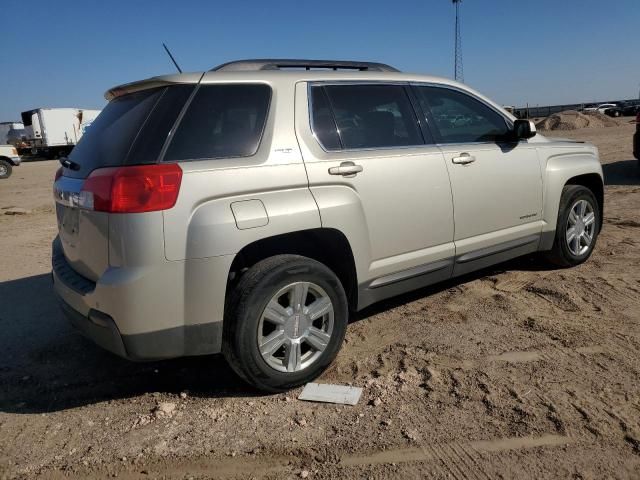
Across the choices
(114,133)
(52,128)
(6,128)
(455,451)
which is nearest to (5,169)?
(52,128)

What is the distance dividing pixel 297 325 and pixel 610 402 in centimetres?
179

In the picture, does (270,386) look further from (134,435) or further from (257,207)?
(257,207)

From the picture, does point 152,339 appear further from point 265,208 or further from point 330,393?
point 330,393

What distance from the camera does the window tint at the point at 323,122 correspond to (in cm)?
343

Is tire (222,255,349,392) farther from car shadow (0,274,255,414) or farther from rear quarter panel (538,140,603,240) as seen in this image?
rear quarter panel (538,140,603,240)

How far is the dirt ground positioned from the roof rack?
6.44ft

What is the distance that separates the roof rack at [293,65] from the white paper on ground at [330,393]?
2.02 m

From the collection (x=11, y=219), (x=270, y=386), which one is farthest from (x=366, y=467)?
(x=11, y=219)

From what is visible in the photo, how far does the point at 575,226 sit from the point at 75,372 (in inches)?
180

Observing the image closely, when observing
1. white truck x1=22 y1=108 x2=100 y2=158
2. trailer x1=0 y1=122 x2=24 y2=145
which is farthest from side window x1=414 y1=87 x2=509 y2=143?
trailer x1=0 y1=122 x2=24 y2=145

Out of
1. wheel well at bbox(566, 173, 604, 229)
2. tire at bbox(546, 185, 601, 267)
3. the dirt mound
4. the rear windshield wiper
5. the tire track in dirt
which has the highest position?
the rear windshield wiper

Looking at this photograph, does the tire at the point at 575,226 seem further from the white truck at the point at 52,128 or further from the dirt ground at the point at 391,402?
the white truck at the point at 52,128

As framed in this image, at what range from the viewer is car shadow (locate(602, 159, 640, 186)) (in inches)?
408

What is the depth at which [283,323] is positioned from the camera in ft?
10.5
